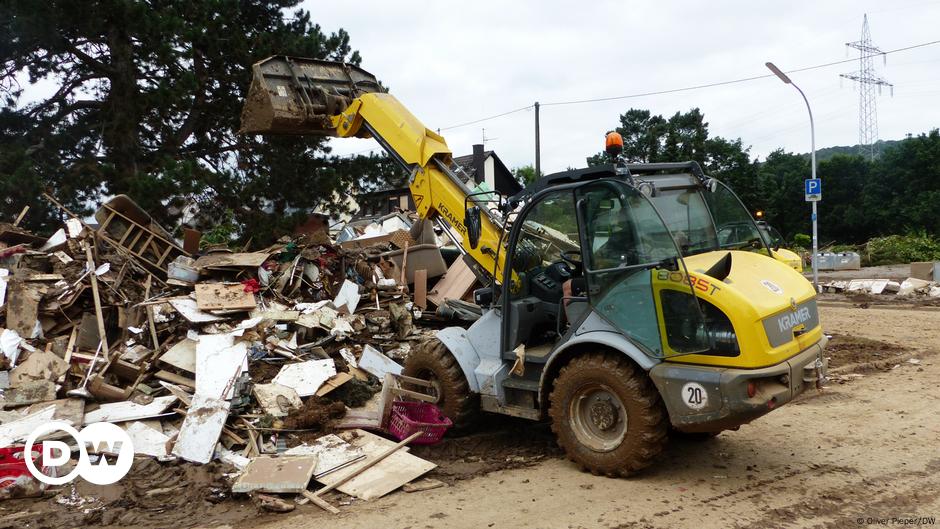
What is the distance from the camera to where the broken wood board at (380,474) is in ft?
16.8

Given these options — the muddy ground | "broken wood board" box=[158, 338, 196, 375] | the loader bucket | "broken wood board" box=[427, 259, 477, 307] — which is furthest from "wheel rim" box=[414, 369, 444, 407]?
"broken wood board" box=[427, 259, 477, 307]

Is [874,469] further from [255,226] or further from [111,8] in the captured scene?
[111,8]

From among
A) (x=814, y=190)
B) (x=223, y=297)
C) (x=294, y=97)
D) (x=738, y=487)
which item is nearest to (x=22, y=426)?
(x=223, y=297)

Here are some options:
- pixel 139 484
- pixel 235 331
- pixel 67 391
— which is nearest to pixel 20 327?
pixel 67 391

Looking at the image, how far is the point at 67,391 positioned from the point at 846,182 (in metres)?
51.7

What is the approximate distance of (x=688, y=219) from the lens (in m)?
5.49

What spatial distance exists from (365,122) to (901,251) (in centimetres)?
2937

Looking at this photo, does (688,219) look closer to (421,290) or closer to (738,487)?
(738,487)

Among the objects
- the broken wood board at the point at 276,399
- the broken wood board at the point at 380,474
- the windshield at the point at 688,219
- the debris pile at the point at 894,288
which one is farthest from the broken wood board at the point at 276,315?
the debris pile at the point at 894,288

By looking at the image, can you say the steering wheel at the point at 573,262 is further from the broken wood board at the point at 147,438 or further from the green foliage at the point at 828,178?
the green foliage at the point at 828,178

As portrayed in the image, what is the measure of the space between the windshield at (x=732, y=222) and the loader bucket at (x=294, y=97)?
4.29 metres

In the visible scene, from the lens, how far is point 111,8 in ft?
33.7

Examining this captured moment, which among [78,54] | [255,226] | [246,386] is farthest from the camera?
[255,226]

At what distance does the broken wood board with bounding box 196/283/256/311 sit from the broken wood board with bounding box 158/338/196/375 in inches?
31.6
